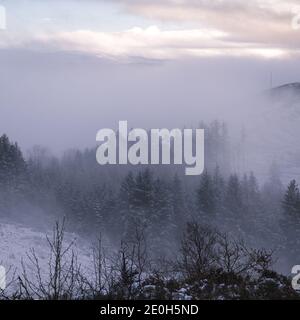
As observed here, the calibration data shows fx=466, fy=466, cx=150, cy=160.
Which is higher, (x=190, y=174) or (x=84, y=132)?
(x=84, y=132)

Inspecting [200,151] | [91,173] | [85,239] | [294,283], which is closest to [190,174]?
[91,173]

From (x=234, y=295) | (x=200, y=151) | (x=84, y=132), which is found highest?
(x=84, y=132)

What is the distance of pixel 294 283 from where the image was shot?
8.77 metres

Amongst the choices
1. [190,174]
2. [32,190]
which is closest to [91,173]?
[190,174]

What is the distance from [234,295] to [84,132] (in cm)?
18768

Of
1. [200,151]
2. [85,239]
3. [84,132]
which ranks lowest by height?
[85,239]

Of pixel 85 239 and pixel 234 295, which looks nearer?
pixel 234 295

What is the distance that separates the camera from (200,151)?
121 metres

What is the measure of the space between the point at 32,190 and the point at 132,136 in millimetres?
51842

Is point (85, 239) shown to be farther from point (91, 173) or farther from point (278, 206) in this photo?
point (91, 173)

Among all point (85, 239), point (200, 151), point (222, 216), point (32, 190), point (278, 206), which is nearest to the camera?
point (85, 239)
